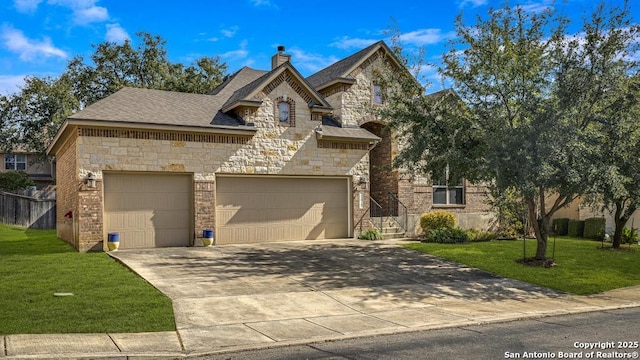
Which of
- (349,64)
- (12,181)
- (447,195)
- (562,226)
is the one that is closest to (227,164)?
(349,64)

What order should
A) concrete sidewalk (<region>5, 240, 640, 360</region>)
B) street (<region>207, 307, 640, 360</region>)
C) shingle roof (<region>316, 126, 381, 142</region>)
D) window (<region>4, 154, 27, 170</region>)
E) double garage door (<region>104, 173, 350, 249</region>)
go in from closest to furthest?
street (<region>207, 307, 640, 360</region>), concrete sidewalk (<region>5, 240, 640, 360</region>), double garage door (<region>104, 173, 350, 249</region>), shingle roof (<region>316, 126, 381, 142</region>), window (<region>4, 154, 27, 170</region>)

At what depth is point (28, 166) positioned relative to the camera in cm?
4747

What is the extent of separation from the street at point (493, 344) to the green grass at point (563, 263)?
4.85 m

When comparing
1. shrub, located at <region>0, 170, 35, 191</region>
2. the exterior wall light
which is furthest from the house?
shrub, located at <region>0, 170, 35, 191</region>

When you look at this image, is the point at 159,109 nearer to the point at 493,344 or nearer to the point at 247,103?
the point at 247,103

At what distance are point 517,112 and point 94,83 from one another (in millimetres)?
35757

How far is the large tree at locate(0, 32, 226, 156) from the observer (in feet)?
134

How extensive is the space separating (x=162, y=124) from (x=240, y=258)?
5348 millimetres

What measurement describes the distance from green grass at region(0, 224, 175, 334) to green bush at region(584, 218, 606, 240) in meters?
21.7

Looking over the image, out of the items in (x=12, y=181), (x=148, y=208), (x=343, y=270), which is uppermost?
(x=12, y=181)

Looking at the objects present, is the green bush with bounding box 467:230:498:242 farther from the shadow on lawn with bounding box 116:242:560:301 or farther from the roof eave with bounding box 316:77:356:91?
the roof eave with bounding box 316:77:356:91

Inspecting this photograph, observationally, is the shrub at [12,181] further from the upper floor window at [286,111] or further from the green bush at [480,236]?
the green bush at [480,236]

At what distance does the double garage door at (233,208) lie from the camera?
60.3 ft

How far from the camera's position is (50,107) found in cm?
4103
